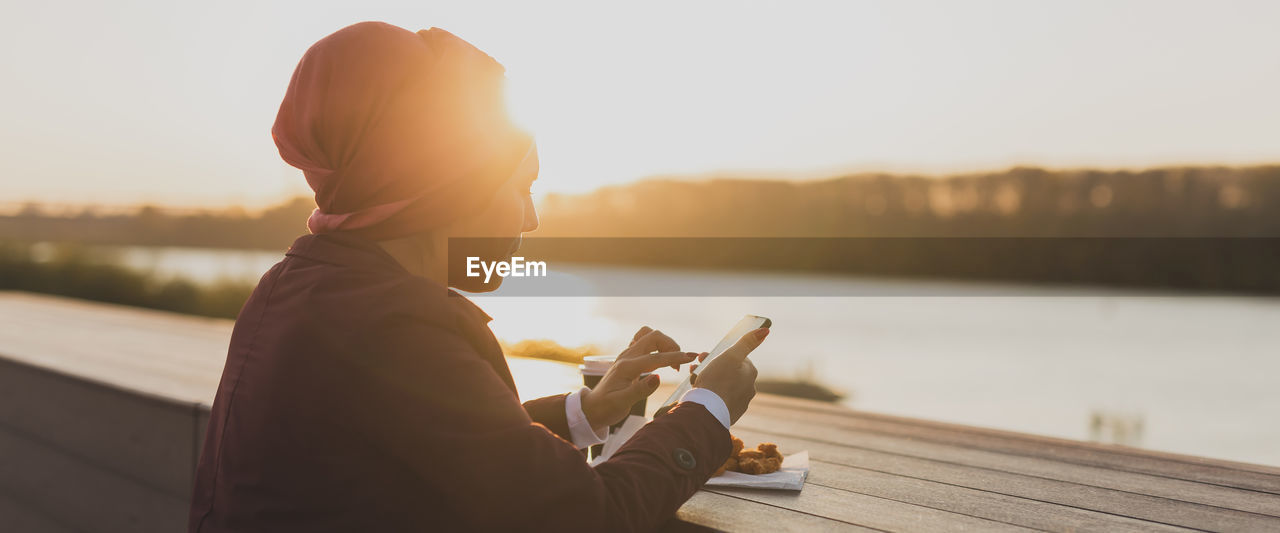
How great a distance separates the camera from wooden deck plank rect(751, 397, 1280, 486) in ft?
5.46

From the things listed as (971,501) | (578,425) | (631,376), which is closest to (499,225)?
(631,376)

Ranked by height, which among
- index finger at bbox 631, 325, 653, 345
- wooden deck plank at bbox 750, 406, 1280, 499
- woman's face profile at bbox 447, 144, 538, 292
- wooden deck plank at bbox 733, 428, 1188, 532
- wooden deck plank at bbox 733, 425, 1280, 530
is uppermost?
woman's face profile at bbox 447, 144, 538, 292

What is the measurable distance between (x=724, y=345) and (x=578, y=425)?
0.99 feet

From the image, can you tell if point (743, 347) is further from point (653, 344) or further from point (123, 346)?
point (123, 346)

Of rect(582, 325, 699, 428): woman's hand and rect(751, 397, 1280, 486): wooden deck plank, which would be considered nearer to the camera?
rect(582, 325, 699, 428): woman's hand

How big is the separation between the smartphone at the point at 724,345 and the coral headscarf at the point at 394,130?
455 mm

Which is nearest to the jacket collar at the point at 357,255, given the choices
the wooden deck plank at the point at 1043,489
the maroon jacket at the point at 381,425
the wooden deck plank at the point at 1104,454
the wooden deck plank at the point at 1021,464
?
the maroon jacket at the point at 381,425

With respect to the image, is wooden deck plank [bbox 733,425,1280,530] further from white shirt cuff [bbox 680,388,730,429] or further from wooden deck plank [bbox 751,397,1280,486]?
white shirt cuff [bbox 680,388,730,429]

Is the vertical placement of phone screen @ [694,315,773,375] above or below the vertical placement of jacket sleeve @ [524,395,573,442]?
above

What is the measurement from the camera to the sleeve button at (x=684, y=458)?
3.67 ft

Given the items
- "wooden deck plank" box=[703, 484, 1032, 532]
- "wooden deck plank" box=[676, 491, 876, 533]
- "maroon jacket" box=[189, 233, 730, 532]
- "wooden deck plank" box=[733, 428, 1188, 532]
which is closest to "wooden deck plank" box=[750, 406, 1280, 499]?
"wooden deck plank" box=[733, 428, 1188, 532]

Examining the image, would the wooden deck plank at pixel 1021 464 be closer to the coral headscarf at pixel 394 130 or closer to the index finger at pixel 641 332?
the index finger at pixel 641 332

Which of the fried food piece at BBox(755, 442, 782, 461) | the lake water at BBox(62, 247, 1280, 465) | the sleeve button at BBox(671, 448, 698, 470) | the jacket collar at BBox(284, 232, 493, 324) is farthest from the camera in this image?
the lake water at BBox(62, 247, 1280, 465)

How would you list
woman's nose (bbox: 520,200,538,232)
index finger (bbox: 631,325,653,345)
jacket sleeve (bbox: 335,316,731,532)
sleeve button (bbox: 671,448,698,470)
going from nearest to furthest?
jacket sleeve (bbox: 335,316,731,532) < sleeve button (bbox: 671,448,698,470) < woman's nose (bbox: 520,200,538,232) < index finger (bbox: 631,325,653,345)
